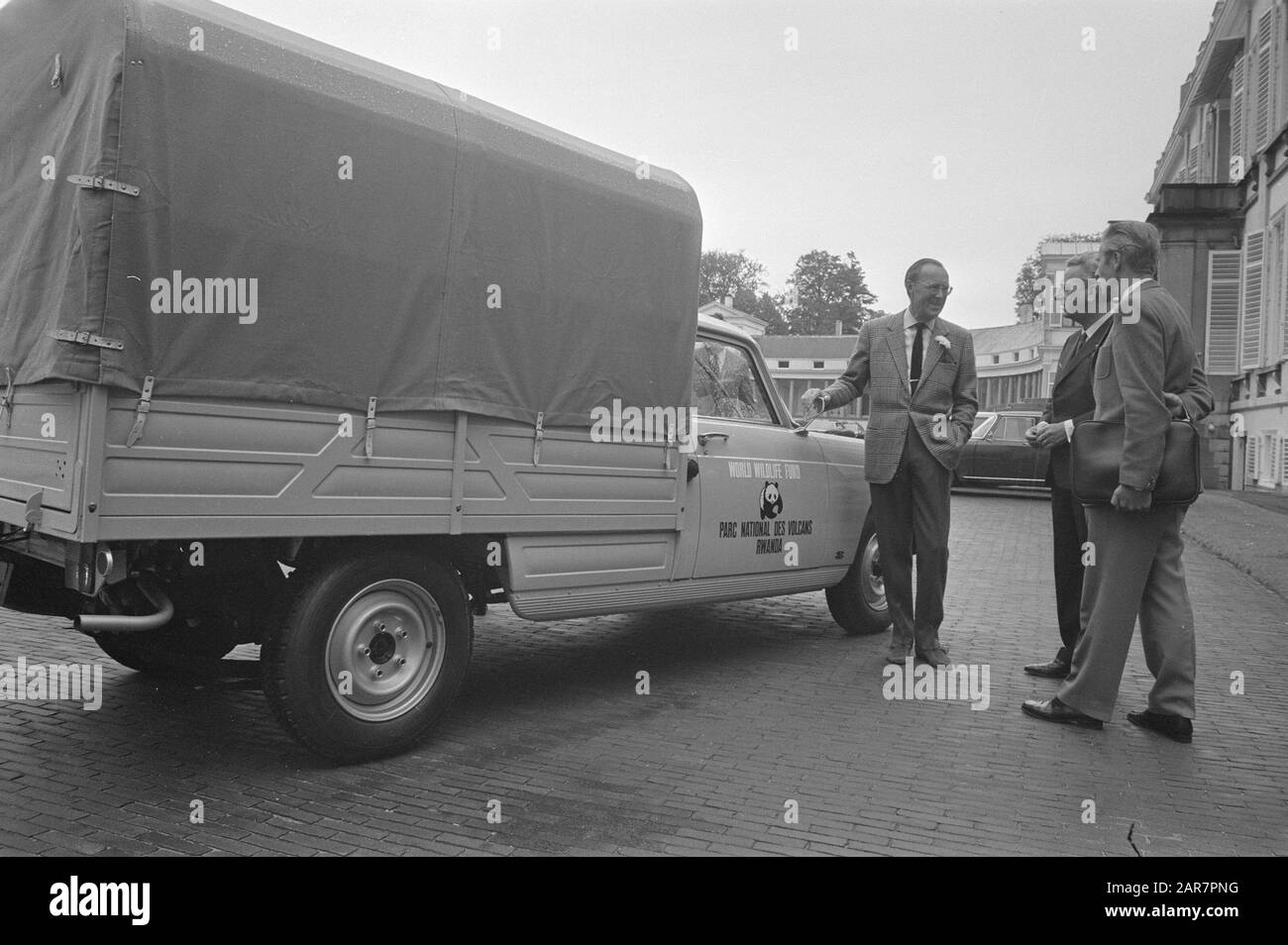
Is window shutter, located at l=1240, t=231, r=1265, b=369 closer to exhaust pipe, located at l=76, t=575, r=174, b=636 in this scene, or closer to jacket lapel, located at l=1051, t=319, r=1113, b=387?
jacket lapel, located at l=1051, t=319, r=1113, b=387

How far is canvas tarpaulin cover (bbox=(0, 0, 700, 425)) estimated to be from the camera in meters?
3.55

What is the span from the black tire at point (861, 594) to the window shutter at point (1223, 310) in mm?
22066

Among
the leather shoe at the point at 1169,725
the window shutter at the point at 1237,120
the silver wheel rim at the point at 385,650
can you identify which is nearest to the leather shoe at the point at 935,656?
the leather shoe at the point at 1169,725

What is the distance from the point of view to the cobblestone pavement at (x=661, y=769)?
3539mm

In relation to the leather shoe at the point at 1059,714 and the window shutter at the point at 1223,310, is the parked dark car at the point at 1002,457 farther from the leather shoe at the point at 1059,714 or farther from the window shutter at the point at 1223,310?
the leather shoe at the point at 1059,714

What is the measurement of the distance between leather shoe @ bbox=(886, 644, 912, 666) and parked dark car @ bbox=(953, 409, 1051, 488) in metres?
15.0

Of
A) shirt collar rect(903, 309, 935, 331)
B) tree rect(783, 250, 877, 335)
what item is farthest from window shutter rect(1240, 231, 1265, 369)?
tree rect(783, 250, 877, 335)

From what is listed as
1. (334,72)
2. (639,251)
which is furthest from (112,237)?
(639,251)

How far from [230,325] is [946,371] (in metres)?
4.00

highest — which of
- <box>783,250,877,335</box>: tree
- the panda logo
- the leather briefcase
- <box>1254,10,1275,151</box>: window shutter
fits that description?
<box>783,250,877,335</box>: tree

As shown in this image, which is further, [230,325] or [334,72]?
[334,72]

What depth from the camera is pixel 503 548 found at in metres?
4.70
